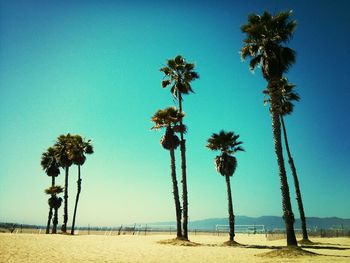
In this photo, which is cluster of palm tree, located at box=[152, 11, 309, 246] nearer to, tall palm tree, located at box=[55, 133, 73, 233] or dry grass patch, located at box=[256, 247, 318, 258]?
dry grass patch, located at box=[256, 247, 318, 258]

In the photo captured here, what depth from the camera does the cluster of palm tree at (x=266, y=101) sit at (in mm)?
24256

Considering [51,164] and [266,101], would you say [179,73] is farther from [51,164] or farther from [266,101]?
[51,164]

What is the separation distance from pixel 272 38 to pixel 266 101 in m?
5.21

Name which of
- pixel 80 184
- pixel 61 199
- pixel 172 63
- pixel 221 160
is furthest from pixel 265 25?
pixel 61 199

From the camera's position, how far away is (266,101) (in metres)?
27.5

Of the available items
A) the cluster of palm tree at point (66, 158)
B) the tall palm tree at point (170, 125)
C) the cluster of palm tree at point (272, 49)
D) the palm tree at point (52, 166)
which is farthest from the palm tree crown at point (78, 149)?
the cluster of palm tree at point (272, 49)

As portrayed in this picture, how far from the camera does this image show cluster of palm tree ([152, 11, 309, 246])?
79.6ft

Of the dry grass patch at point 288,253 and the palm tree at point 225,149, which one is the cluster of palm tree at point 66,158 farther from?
the dry grass patch at point 288,253

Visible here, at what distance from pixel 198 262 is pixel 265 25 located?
1838 centimetres

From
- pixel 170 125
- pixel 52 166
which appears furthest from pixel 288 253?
pixel 52 166

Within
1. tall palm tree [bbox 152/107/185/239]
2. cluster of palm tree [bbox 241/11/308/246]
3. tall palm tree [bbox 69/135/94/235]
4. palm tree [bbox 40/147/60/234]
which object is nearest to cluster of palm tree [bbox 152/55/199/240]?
tall palm tree [bbox 152/107/185/239]

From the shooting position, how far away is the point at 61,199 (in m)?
54.3

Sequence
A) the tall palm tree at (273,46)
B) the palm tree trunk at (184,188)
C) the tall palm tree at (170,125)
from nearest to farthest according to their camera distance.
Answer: the tall palm tree at (273,46) < the palm tree trunk at (184,188) < the tall palm tree at (170,125)

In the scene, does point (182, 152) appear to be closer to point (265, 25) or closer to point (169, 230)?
point (265, 25)
